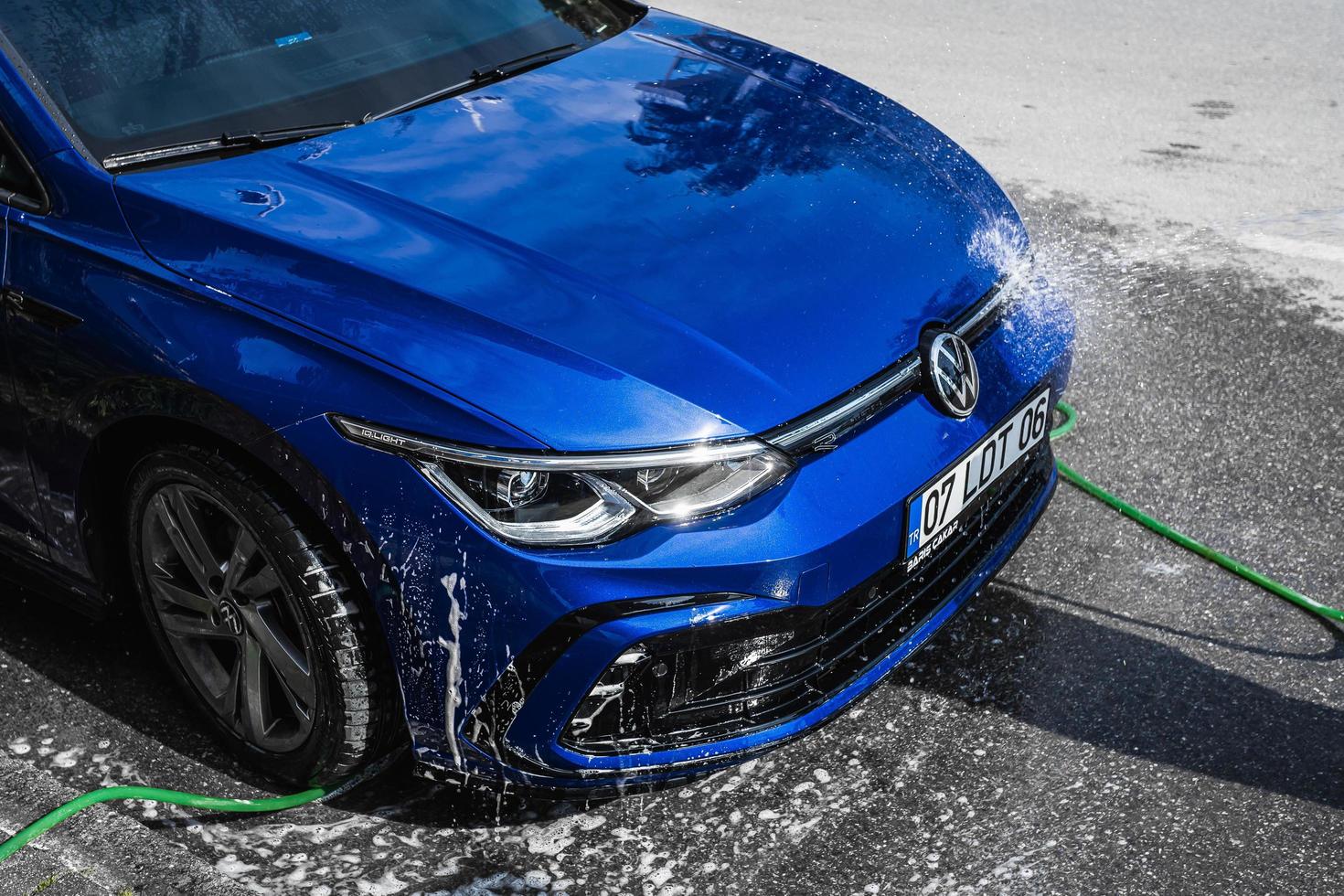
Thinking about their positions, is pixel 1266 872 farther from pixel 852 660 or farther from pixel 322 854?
pixel 322 854

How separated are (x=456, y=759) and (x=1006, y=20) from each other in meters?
6.27

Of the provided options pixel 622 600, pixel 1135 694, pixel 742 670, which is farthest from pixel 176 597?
pixel 1135 694

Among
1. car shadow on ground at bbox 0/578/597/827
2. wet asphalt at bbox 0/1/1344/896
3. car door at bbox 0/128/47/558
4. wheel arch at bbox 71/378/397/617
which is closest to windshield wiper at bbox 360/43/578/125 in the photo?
car door at bbox 0/128/47/558

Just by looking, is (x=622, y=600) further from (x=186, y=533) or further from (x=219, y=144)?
(x=219, y=144)

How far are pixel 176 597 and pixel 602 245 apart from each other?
3.66 ft

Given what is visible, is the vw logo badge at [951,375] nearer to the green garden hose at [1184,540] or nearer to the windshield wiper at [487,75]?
the green garden hose at [1184,540]

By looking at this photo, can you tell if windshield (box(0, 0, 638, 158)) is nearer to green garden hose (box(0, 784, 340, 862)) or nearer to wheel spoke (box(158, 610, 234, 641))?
wheel spoke (box(158, 610, 234, 641))

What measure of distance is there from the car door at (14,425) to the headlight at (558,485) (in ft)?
2.79

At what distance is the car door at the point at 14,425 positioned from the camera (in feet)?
8.78

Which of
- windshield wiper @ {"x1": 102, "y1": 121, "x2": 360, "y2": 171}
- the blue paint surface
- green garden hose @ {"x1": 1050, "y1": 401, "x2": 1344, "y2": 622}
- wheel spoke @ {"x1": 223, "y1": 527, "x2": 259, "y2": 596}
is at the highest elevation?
the blue paint surface

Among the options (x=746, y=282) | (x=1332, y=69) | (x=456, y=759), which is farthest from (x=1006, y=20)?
(x=456, y=759)

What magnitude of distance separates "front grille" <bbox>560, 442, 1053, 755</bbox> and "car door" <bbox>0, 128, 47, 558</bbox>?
1.28 meters

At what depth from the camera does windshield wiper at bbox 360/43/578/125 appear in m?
3.04

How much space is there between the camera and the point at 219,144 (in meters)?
2.81
